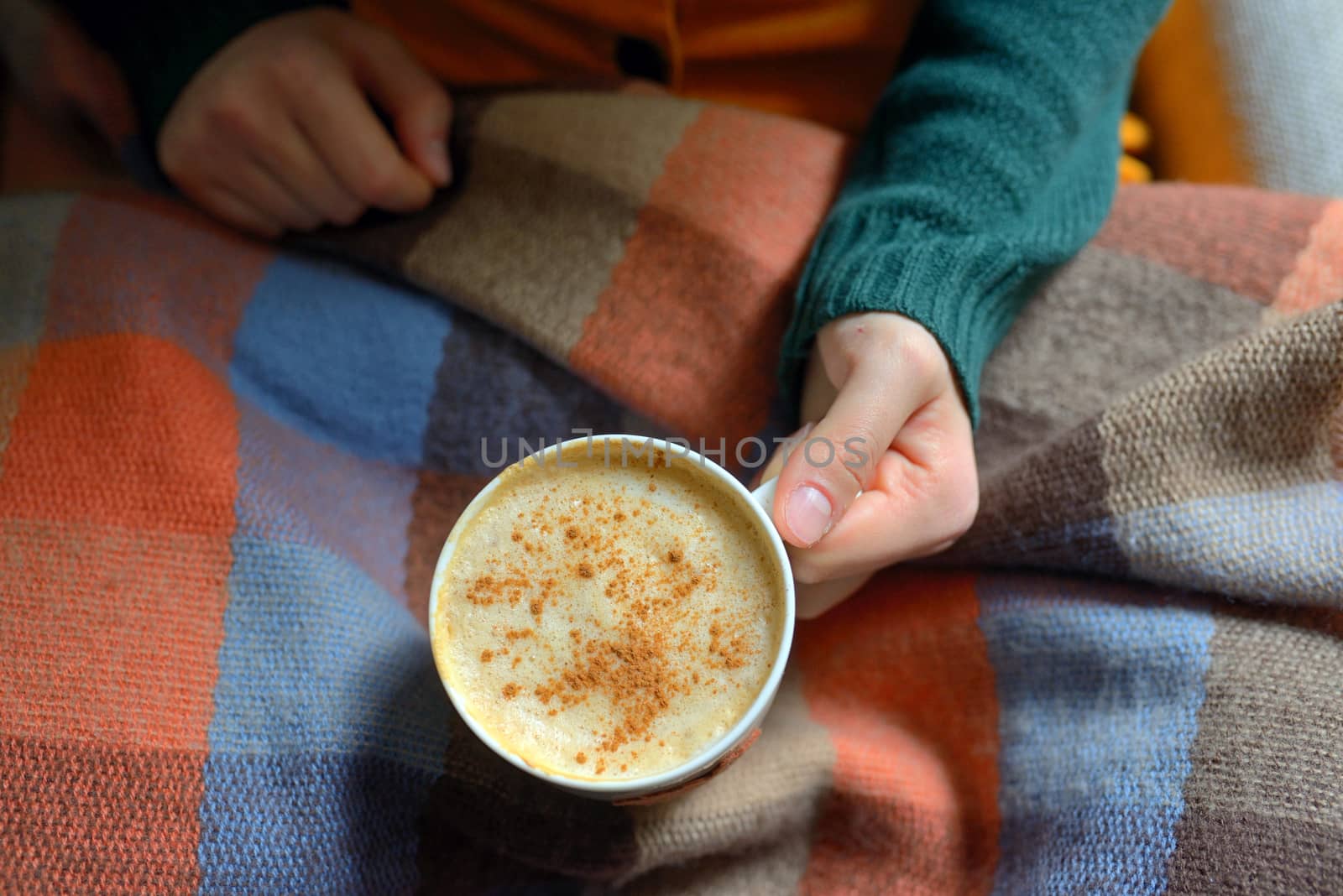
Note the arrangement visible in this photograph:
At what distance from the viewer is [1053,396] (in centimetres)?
81

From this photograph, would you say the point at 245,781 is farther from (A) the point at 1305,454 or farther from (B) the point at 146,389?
(A) the point at 1305,454

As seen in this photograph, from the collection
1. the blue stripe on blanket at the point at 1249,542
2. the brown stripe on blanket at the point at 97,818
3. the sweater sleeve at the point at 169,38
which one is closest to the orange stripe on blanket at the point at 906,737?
the blue stripe on blanket at the point at 1249,542

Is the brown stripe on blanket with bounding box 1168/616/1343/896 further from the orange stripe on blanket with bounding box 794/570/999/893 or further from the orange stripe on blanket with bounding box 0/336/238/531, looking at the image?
the orange stripe on blanket with bounding box 0/336/238/531

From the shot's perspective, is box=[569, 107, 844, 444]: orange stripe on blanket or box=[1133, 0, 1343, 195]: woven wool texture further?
box=[1133, 0, 1343, 195]: woven wool texture

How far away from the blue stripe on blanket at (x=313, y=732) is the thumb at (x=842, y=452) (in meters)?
0.32

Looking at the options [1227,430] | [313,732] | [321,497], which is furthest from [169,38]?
[1227,430]

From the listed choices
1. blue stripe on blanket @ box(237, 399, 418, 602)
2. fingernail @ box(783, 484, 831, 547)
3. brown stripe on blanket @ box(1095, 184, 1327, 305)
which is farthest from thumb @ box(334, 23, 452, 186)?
brown stripe on blanket @ box(1095, 184, 1327, 305)

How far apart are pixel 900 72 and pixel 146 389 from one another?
76 centimetres

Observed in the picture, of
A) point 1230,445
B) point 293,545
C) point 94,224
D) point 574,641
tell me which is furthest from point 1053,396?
point 94,224

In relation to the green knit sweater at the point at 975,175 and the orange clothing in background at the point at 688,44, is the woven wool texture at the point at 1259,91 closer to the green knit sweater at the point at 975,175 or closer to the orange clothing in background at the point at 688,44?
the green knit sweater at the point at 975,175

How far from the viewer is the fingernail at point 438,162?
0.87 meters

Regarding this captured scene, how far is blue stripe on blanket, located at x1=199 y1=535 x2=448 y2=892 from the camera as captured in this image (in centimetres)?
63

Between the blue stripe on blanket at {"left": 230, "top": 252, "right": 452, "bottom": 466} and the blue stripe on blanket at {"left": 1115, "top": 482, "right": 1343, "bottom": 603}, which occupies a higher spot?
the blue stripe on blanket at {"left": 1115, "top": 482, "right": 1343, "bottom": 603}

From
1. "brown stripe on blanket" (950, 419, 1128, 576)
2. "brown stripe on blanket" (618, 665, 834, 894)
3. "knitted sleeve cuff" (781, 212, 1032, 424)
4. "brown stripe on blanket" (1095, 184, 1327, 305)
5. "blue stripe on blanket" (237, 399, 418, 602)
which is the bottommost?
"brown stripe on blanket" (618, 665, 834, 894)
